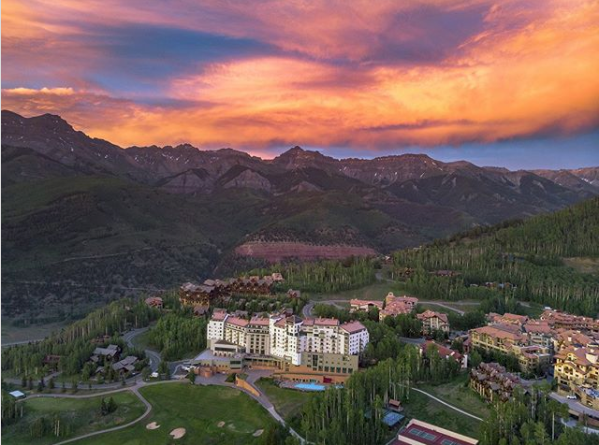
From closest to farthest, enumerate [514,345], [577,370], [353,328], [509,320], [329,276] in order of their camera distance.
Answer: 1. [577,370]
2. [514,345]
3. [353,328]
4. [509,320]
5. [329,276]

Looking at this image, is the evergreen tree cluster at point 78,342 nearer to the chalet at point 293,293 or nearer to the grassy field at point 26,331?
the grassy field at point 26,331

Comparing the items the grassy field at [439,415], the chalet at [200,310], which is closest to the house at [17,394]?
the chalet at [200,310]

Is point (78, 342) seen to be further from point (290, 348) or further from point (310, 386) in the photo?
point (310, 386)

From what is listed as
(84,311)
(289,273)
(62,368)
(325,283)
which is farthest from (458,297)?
(84,311)

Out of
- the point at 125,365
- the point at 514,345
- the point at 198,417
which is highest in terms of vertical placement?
the point at 514,345

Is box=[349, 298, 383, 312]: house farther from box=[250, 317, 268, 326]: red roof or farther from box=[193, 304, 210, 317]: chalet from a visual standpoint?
box=[193, 304, 210, 317]: chalet

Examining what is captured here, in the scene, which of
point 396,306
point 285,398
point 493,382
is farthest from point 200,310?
point 493,382
